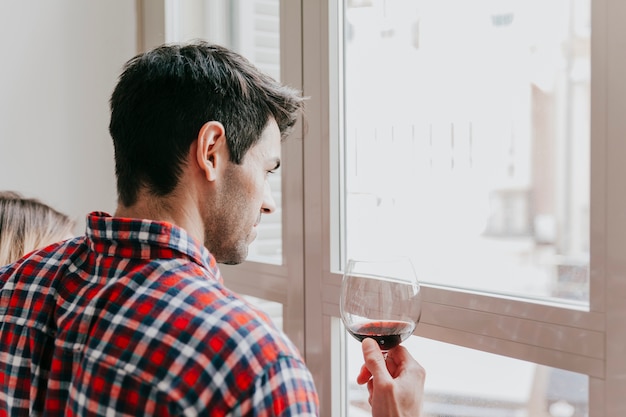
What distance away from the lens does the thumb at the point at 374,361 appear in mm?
888

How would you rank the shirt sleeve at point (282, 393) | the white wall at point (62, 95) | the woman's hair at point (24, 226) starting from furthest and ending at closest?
the white wall at point (62, 95) → the woman's hair at point (24, 226) → the shirt sleeve at point (282, 393)

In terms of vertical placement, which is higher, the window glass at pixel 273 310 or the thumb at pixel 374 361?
the thumb at pixel 374 361

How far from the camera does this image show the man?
730 millimetres

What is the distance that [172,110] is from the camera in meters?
0.96

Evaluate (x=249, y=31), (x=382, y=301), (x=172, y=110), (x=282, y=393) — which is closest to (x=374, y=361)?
(x=382, y=301)

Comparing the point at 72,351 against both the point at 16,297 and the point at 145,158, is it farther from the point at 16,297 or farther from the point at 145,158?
the point at 145,158

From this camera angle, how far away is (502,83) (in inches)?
44.9

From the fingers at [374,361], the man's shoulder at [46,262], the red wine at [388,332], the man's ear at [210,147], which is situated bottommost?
the fingers at [374,361]

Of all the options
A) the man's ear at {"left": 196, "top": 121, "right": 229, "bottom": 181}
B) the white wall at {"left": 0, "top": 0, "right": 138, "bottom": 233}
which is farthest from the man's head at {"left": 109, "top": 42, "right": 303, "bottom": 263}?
the white wall at {"left": 0, "top": 0, "right": 138, "bottom": 233}

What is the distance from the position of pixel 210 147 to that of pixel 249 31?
→ 33.2 inches

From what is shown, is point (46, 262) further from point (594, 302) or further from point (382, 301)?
point (594, 302)

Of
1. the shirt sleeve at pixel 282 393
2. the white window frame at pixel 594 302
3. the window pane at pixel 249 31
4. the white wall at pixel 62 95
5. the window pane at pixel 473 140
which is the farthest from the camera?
the white wall at pixel 62 95

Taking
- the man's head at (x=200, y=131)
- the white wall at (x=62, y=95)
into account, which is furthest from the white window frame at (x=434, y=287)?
the white wall at (x=62, y=95)

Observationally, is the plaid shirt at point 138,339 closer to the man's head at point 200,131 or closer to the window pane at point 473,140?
the man's head at point 200,131
